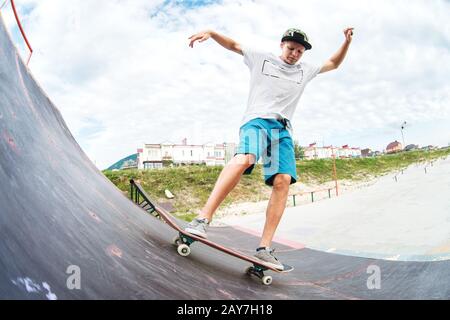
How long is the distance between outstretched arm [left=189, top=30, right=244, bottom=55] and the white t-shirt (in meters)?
0.06

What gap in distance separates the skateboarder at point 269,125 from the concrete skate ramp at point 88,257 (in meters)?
0.27

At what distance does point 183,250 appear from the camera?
68.4 inches

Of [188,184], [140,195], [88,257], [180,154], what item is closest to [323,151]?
[180,154]

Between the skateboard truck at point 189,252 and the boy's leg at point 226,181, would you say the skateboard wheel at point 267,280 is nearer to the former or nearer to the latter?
the skateboard truck at point 189,252

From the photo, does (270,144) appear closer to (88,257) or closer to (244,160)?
(244,160)

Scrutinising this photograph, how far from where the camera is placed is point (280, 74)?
6.57 feet

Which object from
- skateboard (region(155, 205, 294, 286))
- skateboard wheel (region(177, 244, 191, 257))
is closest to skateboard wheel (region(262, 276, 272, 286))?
skateboard (region(155, 205, 294, 286))

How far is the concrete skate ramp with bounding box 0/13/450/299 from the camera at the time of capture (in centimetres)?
93
